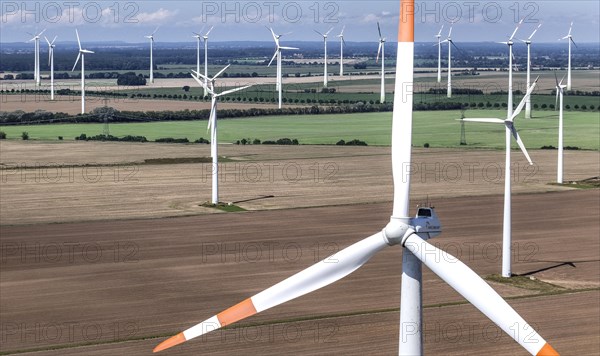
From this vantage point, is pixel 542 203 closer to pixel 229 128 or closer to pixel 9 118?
pixel 229 128

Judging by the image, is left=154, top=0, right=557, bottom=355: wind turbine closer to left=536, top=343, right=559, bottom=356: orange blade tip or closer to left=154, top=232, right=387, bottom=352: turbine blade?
left=154, top=232, right=387, bottom=352: turbine blade

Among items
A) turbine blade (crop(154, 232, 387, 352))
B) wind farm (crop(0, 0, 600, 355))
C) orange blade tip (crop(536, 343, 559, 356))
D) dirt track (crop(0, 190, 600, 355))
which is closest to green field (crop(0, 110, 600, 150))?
wind farm (crop(0, 0, 600, 355))

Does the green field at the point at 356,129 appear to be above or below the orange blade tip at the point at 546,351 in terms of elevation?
above

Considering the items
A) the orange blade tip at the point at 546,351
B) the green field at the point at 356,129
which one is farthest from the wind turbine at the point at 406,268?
the green field at the point at 356,129

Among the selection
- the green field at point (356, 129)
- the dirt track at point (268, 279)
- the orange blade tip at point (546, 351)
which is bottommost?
the dirt track at point (268, 279)

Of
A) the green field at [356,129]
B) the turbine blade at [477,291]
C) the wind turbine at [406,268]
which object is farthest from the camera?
the green field at [356,129]

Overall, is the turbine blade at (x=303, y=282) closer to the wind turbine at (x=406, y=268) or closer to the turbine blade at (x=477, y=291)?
the wind turbine at (x=406, y=268)
